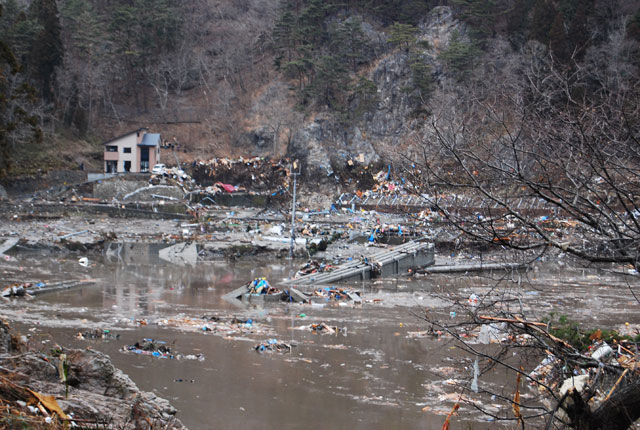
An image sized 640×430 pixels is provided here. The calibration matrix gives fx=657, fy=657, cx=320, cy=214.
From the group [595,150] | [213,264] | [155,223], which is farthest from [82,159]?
[595,150]

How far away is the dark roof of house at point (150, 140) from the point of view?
46125 millimetres

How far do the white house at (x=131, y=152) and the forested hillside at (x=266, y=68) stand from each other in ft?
6.02

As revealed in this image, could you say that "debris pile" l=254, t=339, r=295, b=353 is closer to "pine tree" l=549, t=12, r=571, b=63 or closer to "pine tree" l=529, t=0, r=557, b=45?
"pine tree" l=549, t=12, r=571, b=63

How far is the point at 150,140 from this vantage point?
4634 centimetres

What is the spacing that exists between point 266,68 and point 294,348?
47427 millimetres

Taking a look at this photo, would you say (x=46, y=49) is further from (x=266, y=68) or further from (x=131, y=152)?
(x=266, y=68)

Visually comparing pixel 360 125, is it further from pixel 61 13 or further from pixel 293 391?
pixel 293 391

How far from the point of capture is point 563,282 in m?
23.5

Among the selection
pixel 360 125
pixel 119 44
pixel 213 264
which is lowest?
pixel 213 264

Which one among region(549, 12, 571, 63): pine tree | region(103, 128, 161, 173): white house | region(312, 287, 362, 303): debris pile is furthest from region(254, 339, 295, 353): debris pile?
region(103, 128, 161, 173): white house

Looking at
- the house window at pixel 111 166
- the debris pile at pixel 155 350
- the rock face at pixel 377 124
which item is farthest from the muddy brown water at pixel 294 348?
the rock face at pixel 377 124

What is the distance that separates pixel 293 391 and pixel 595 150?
23.3 ft

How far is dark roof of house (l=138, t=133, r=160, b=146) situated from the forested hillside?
3302 millimetres

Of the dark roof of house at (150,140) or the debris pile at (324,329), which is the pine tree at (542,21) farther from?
the debris pile at (324,329)
